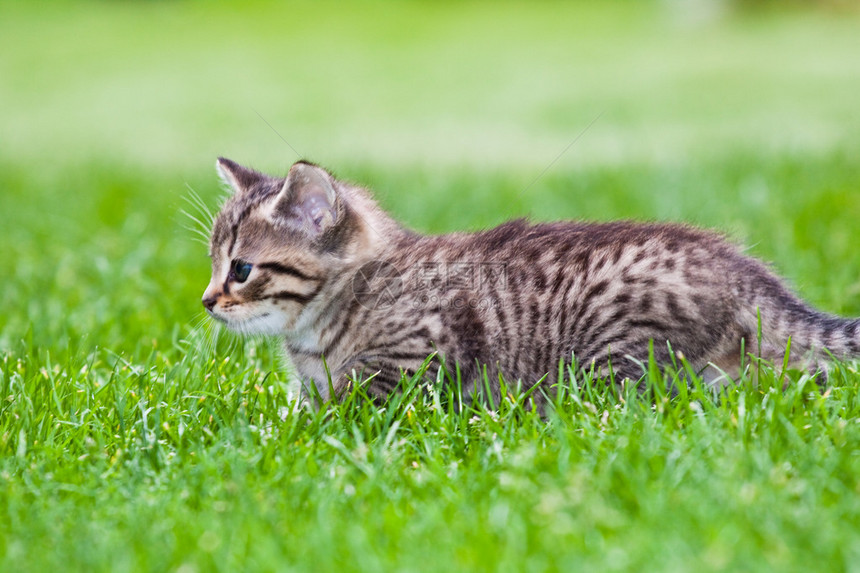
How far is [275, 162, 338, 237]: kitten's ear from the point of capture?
13.2 feet

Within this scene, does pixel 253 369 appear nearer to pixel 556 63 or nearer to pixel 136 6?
pixel 556 63

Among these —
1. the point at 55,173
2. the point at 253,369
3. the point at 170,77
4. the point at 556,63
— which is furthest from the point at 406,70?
the point at 253,369

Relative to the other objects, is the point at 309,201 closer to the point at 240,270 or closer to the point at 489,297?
the point at 240,270

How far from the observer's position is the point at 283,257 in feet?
13.6

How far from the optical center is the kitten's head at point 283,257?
4.12 metres

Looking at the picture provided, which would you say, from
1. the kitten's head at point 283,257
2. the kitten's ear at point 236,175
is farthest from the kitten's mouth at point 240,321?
the kitten's ear at point 236,175

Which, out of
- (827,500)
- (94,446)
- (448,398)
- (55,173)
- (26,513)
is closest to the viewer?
(827,500)

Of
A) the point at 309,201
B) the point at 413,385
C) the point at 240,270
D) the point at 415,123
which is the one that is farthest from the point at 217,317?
the point at 415,123

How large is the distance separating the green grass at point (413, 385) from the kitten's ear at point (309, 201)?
0.73 metres

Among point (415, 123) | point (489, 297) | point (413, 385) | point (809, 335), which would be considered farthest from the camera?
point (415, 123)

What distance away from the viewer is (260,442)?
11.4 ft

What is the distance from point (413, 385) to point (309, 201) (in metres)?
0.96

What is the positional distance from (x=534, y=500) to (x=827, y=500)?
87 centimetres

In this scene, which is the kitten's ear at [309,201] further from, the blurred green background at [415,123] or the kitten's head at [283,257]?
the blurred green background at [415,123]
